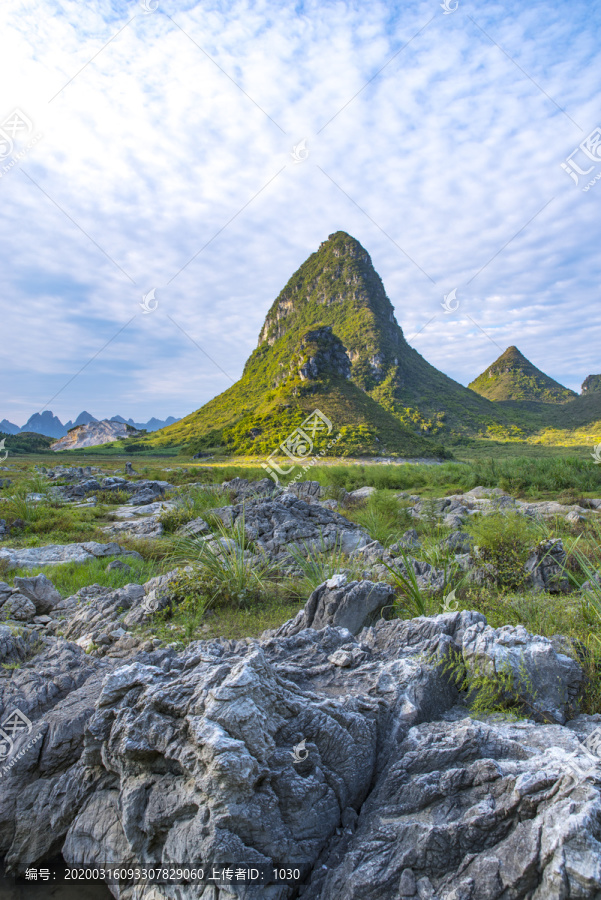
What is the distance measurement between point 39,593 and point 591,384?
154060 millimetres

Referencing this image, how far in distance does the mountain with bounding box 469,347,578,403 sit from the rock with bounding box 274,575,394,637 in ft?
448

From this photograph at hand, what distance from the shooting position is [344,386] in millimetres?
69625

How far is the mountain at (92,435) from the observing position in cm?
10912

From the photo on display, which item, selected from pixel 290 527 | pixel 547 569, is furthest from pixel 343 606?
pixel 290 527

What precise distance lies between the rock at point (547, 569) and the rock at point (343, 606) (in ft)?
7.65

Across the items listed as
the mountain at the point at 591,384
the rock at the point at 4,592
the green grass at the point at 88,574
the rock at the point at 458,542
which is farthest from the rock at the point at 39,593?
the mountain at the point at 591,384

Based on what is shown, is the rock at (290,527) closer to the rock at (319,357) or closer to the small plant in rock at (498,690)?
the small plant in rock at (498,690)

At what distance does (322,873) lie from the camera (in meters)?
2.07

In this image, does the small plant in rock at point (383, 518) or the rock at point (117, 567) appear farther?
the small plant in rock at point (383, 518)

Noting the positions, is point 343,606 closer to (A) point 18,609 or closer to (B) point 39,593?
(A) point 18,609

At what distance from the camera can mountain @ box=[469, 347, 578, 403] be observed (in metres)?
129

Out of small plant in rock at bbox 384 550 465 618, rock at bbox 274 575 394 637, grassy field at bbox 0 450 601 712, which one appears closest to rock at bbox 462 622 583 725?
grassy field at bbox 0 450 601 712

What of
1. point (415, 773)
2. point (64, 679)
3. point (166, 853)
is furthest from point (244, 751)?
point (64, 679)

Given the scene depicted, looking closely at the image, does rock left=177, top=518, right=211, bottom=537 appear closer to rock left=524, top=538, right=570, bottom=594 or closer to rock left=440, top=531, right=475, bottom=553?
rock left=440, top=531, right=475, bottom=553
